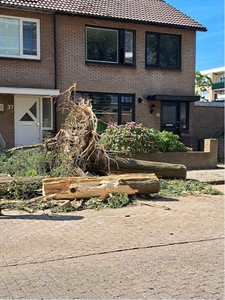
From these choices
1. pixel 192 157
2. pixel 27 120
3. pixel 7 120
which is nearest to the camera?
pixel 192 157

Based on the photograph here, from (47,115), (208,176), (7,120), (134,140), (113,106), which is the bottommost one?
(208,176)

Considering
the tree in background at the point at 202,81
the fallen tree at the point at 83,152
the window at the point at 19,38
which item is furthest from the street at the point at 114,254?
the tree in background at the point at 202,81

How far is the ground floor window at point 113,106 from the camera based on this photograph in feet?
55.8

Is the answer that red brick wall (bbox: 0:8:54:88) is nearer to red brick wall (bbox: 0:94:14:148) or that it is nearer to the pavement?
red brick wall (bbox: 0:94:14:148)

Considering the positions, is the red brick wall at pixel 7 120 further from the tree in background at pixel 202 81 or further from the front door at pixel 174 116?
the tree in background at pixel 202 81

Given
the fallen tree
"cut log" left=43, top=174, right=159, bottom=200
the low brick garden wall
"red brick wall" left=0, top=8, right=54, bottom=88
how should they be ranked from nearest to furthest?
"cut log" left=43, top=174, right=159, bottom=200 → the fallen tree → the low brick garden wall → "red brick wall" left=0, top=8, right=54, bottom=88

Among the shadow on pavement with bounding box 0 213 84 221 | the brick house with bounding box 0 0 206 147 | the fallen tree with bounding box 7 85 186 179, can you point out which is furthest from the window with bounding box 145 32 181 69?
the shadow on pavement with bounding box 0 213 84 221

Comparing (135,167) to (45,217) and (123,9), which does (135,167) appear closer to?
(45,217)

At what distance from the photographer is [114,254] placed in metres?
5.20

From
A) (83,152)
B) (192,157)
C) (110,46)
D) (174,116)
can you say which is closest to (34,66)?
(110,46)

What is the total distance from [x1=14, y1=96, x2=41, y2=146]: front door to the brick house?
41 millimetres

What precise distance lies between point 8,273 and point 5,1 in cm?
1296

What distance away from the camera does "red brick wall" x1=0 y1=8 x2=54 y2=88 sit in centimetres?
1508

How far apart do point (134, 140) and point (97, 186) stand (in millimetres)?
4382
